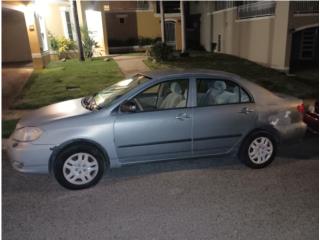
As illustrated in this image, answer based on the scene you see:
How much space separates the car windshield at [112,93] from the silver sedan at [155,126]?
23 mm

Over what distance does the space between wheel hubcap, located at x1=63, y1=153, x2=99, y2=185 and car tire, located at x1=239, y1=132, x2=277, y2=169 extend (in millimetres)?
2180

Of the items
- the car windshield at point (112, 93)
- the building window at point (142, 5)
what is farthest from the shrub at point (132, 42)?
the car windshield at point (112, 93)

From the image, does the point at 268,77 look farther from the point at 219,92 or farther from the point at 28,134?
the point at 28,134

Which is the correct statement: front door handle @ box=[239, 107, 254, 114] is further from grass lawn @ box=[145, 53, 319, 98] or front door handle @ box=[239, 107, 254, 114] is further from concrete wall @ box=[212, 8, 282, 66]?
concrete wall @ box=[212, 8, 282, 66]

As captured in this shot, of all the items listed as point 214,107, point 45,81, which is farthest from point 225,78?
point 45,81

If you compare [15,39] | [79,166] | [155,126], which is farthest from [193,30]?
[79,166]

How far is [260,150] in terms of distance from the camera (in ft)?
15.7

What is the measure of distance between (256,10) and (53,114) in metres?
14.7

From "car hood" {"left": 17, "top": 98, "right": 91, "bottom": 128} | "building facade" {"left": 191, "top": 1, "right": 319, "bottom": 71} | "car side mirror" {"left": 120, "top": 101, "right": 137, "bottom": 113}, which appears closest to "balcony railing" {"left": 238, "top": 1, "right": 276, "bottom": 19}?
"building facade" {"left": 191, "top": 1, "right": 319, "bottom": 71}

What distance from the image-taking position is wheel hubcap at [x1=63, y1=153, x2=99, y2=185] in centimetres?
416

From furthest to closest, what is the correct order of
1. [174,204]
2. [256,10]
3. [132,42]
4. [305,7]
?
[132,42] < [256,10] < [305,7] < [174,204]

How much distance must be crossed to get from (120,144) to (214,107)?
4.68ft

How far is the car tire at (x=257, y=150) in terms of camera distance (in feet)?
15.6

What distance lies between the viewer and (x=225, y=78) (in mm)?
4707
